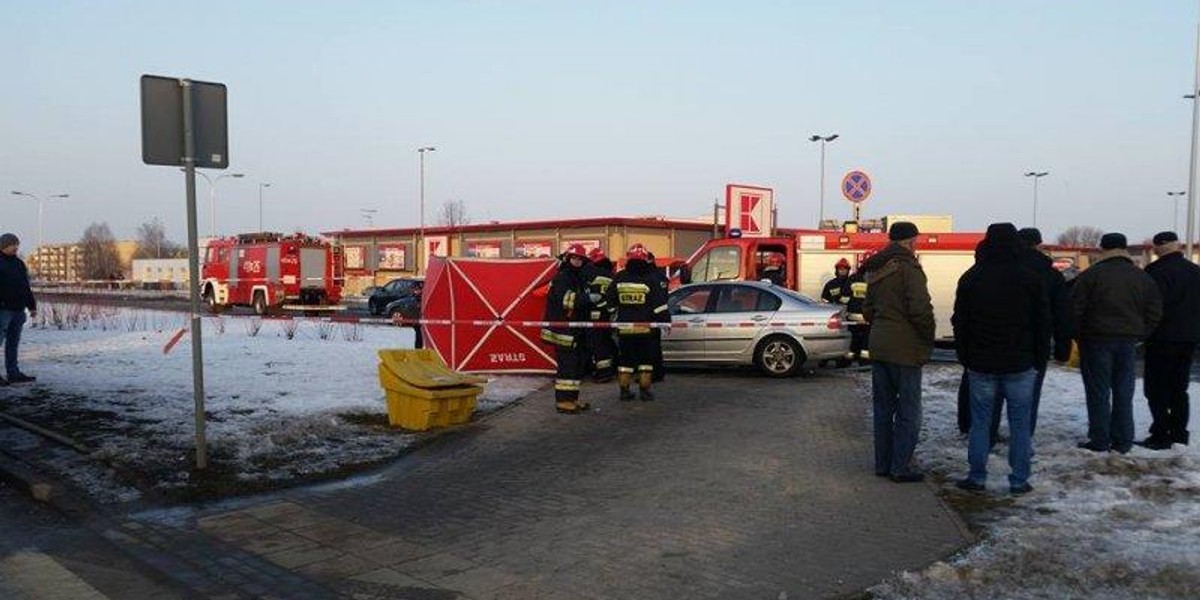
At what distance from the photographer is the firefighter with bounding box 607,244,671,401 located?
1068 centimetres

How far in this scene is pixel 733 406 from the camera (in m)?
10.4

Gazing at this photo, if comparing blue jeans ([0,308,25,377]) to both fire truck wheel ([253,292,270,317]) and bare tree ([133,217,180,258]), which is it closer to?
fire truck wheel ([253,292,270,317])

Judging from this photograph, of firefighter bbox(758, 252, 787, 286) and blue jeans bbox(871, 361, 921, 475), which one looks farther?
firefighter bbox(758, 252, 787, 286)

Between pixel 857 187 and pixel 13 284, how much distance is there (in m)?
15.5

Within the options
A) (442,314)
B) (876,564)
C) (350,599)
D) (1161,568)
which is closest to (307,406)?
(442,314)

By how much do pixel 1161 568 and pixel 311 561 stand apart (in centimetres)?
458

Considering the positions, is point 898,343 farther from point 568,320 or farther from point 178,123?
point 178,123

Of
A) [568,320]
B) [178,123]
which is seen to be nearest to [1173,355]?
[568,320]

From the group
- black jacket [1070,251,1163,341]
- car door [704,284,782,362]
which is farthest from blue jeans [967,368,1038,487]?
car door [704,284,782,362]

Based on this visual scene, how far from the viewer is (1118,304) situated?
7.61 meters

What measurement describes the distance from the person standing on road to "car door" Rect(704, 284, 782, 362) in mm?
6227

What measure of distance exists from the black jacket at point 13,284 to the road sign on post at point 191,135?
6536mm

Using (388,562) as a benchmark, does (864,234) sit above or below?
above

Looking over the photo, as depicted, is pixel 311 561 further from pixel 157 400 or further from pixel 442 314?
pixel 442 314
